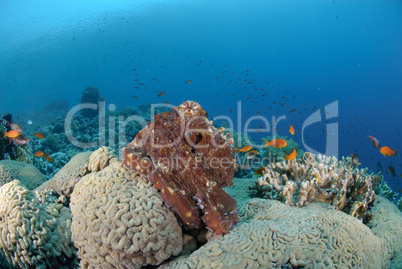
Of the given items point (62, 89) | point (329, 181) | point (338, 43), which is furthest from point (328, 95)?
point (62, 89)

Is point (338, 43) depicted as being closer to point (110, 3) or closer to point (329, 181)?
point (110, 3)

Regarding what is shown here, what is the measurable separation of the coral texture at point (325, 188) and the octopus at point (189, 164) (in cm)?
162

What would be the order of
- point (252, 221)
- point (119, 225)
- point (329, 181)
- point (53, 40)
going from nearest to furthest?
point (119, 225)
point (252, 221)
point (329, 181)
point (53, 40)

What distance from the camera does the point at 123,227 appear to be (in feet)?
7.04

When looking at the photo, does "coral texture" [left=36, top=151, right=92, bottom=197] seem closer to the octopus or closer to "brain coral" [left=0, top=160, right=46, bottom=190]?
the octopus

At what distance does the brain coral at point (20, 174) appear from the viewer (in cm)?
469

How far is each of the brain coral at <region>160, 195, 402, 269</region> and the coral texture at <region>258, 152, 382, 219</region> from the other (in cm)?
34

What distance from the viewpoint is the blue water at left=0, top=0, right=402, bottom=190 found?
220 feet

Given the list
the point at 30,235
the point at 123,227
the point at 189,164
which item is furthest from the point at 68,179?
the point at 189,164

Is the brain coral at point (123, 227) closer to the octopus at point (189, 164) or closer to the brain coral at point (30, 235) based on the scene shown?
the octopus at point (189, 164)

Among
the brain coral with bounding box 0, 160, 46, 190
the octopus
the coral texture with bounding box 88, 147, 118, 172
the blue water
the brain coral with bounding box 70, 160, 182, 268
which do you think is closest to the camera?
the brain coral with bounding box 70, 160, 182, 268

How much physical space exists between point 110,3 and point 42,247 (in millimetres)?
97985

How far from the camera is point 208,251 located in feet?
7.41

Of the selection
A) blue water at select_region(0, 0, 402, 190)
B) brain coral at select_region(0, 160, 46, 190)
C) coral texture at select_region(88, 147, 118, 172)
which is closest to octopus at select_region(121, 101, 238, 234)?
coral texture at select_region(88, 147, 118, 172)
